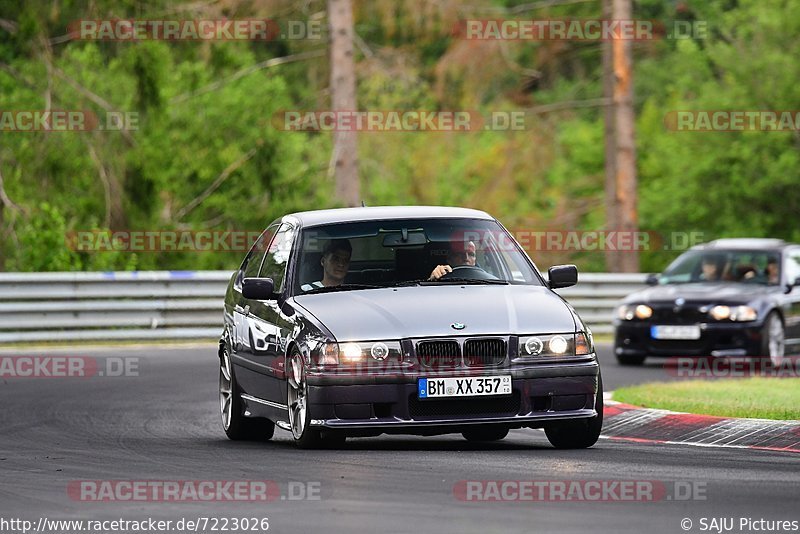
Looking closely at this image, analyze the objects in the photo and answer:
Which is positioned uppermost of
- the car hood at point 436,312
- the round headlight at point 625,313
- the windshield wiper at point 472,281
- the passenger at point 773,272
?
the windshield wiper at point 472,281

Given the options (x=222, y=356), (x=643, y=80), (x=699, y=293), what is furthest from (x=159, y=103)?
(x=643, y=80)

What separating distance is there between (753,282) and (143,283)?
28.1 ft

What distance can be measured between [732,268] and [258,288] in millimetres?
11847

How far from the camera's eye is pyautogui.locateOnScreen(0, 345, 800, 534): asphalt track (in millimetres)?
8602

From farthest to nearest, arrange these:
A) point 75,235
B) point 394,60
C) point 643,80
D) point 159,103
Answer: point 643,80 → point 394,60 → point 159,103 → point 75,235

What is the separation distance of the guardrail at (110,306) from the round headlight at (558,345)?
46.7 feet

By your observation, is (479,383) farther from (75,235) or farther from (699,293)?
(75,235)

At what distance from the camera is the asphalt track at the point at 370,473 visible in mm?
8602

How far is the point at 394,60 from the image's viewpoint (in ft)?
117

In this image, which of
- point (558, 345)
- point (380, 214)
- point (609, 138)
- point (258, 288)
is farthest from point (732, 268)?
point (609, 138)

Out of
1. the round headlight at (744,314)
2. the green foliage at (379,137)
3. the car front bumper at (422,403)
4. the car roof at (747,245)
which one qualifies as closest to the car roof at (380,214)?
the car front bumper at (422,403)

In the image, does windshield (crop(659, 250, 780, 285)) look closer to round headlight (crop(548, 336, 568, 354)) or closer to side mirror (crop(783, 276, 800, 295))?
side mirror (crop(783, 276, 800, 295))

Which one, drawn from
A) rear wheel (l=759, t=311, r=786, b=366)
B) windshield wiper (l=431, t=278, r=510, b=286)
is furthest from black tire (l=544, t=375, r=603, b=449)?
rear wheel (l=759, t=311, r=786, b=366)

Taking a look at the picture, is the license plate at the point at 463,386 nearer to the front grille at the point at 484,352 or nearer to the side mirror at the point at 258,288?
the front grille at the point at 484,352
